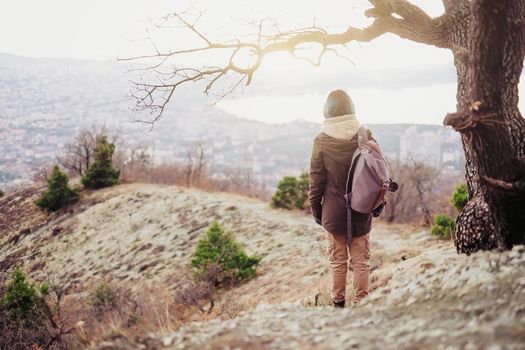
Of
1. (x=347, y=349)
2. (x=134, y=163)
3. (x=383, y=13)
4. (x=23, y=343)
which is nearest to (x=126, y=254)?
(x=23, y=343)

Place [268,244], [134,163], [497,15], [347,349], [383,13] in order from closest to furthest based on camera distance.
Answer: [347,349], [497,15], [383,13], [268,244], [134,163]

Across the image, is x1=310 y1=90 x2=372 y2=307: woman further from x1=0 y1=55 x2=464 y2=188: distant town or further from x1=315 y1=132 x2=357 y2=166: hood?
x1=0 y1=55 x2=464 y2=188: distant town

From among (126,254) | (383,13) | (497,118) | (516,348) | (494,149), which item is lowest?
(126,254)

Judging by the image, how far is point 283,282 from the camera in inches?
379

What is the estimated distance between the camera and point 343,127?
158 inches

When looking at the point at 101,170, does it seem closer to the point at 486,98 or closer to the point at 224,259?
the point at 224,259

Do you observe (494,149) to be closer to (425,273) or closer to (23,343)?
(425,273)

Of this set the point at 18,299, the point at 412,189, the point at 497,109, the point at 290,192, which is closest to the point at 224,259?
the point at 18,299

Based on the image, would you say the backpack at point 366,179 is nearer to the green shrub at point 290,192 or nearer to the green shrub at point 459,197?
the green shrub at point 459,197

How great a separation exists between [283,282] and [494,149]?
22.8 feet

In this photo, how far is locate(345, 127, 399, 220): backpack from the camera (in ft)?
12.6

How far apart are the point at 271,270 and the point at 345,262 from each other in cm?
698

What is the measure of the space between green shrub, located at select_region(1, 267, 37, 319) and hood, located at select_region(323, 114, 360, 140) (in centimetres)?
843

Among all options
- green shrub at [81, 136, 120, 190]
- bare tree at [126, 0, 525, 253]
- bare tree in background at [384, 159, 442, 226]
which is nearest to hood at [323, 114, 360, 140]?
bare tree at [126, 0, 525, 253]
